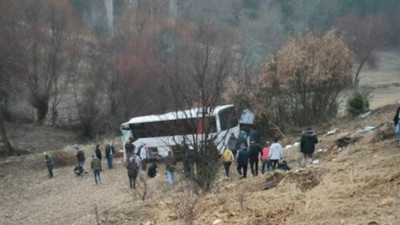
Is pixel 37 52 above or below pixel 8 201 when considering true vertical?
above

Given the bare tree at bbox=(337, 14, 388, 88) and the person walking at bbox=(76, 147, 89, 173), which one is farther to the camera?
the bare tree at bbox=(337, 14, 388, 88)

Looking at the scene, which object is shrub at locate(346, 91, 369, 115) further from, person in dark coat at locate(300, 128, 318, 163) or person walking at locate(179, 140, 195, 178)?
person walking at locate(179, 140, 195, 178)

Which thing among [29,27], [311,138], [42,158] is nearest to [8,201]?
[42,158]

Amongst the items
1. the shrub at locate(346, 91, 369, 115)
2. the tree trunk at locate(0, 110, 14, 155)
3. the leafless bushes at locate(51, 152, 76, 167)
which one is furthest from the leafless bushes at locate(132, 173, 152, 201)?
the tree trunk at locate(0, 110, 14, 155)

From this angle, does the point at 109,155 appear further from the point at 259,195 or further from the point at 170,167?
the point at 259,195

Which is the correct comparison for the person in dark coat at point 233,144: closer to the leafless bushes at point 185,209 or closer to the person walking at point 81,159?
the person walking at point 81,159

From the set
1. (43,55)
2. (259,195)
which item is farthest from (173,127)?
(43,55)

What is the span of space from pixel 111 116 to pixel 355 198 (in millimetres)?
32346

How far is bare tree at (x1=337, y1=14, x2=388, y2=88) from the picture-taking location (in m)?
66.2

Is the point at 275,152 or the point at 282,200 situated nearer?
the point at 282,200

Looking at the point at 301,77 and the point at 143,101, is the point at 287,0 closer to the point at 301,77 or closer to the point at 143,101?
the point at 143,101

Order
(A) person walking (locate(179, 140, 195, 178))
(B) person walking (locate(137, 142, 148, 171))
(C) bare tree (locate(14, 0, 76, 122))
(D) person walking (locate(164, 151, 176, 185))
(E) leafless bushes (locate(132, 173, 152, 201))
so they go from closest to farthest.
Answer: (A) person walking (locate(179, 140, 195, 178)) < (E) leafless bushes (locate(132, 173, 152, 201)) < (D) person walking (locate(164, 151, 176, 185)) < (B) person walking (locate(137, 142, 148, 171)) < (C) bare tree (locate(14, 0, 76, 122))

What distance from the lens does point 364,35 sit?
223 ft

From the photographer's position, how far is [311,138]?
1630 cm
